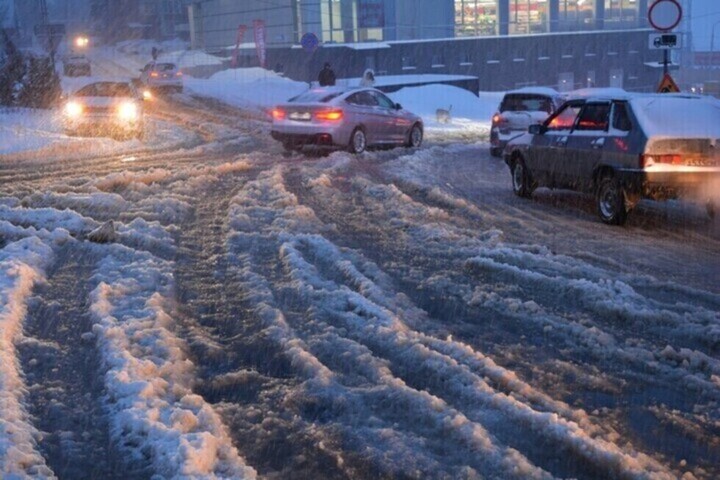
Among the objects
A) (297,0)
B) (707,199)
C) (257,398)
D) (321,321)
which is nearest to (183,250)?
(321,321)

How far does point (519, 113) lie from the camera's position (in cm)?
2169

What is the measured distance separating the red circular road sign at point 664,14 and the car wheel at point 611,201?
4.68 metres

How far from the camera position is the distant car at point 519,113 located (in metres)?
21.5

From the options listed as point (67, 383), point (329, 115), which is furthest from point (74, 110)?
point (67, 383)

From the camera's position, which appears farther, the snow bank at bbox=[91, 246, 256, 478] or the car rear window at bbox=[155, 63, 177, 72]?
the car rear window at bbox=[155, 63, 177, 72]

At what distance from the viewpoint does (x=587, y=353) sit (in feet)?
21.2

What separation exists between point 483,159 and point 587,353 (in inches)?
582

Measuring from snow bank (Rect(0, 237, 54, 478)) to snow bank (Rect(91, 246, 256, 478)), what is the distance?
451 millimetres

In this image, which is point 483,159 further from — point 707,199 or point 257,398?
point 257,398

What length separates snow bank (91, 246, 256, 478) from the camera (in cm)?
462

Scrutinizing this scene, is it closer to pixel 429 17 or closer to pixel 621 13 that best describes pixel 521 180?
pixel 429 17

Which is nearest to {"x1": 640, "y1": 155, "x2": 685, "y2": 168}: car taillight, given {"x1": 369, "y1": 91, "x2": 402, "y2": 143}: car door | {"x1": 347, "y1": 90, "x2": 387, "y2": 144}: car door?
{"x1": 347, "y1": 90, "x2": 387, "y2": 144}: car door

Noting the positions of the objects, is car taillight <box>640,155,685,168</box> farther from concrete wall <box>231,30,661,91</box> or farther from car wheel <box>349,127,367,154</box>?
concrete wall <box>231,30,661,91</box>

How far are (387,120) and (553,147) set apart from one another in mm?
9105
